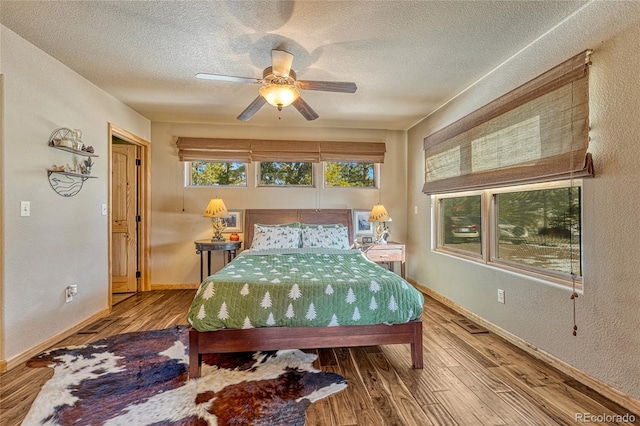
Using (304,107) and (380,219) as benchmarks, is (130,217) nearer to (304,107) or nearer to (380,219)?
(304,107)

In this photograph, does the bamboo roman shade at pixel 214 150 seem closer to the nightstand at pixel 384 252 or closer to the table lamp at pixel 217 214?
the table lamp at pixel 217 214

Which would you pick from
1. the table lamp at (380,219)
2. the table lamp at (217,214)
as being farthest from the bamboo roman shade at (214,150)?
the table lamp at (380,219)

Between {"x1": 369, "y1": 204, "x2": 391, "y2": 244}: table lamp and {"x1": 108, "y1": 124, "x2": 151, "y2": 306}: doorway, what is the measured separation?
134 inches

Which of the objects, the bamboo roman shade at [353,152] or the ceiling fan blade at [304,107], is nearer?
the ceiling fan blade at [304,107]

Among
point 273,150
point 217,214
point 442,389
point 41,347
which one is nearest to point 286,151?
point 273,150

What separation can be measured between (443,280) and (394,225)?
131 cm

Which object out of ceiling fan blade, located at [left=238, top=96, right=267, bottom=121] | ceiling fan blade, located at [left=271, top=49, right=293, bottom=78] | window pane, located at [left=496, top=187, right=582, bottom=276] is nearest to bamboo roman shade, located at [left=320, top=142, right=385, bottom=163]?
ceiling fan blade, located at [left=238, top=96, right=267, bottom=121]

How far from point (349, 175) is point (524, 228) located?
105 inches

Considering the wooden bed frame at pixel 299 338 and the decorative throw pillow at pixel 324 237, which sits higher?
the decorative throw pillow at pixel 324 237

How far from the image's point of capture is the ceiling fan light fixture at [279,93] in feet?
7.42

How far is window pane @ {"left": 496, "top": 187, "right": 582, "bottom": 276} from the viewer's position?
2.14m

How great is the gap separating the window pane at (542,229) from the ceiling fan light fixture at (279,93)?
7.44ft

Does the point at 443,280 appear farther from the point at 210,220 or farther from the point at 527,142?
the point at 210,220

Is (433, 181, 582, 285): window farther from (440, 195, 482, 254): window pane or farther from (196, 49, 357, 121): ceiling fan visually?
(196, 49, 357, 121): ceiling fan
